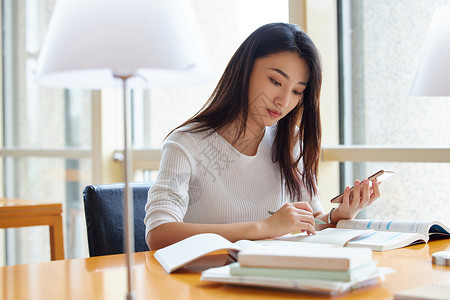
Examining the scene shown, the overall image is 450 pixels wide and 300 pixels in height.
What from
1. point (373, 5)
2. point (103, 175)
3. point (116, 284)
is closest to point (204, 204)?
point (116, 284)

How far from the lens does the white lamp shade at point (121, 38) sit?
31.0 inches

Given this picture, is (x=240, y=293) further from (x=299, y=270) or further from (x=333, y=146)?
(x=333, y=146)

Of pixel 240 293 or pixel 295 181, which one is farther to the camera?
pixel 295 181

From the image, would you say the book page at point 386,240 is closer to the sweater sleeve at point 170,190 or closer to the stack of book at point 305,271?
the stack of book at point 305,271

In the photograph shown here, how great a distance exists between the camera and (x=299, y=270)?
0.91 metres

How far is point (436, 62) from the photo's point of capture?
142 centimetres

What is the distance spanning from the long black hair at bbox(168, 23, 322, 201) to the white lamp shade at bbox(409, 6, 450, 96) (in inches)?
15.3

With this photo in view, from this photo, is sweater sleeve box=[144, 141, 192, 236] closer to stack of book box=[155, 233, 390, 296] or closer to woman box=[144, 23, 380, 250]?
woman box=[144, 23, 380, 250]

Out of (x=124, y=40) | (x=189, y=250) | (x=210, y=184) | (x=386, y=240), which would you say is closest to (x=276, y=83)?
(x=210, y=184)

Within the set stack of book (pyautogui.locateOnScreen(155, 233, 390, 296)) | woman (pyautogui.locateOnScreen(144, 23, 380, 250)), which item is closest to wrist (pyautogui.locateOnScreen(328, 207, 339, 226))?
Answer: woman (pyautogui.locateOnScreen(144, 23, 380, 250))

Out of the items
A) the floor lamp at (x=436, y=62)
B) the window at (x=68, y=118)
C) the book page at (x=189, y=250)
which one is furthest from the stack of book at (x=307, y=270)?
the window at (x=68, y=118)

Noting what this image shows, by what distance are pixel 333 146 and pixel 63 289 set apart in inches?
61.5

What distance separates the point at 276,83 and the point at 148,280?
0.84m

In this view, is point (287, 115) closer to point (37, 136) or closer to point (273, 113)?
point (273, 113)
